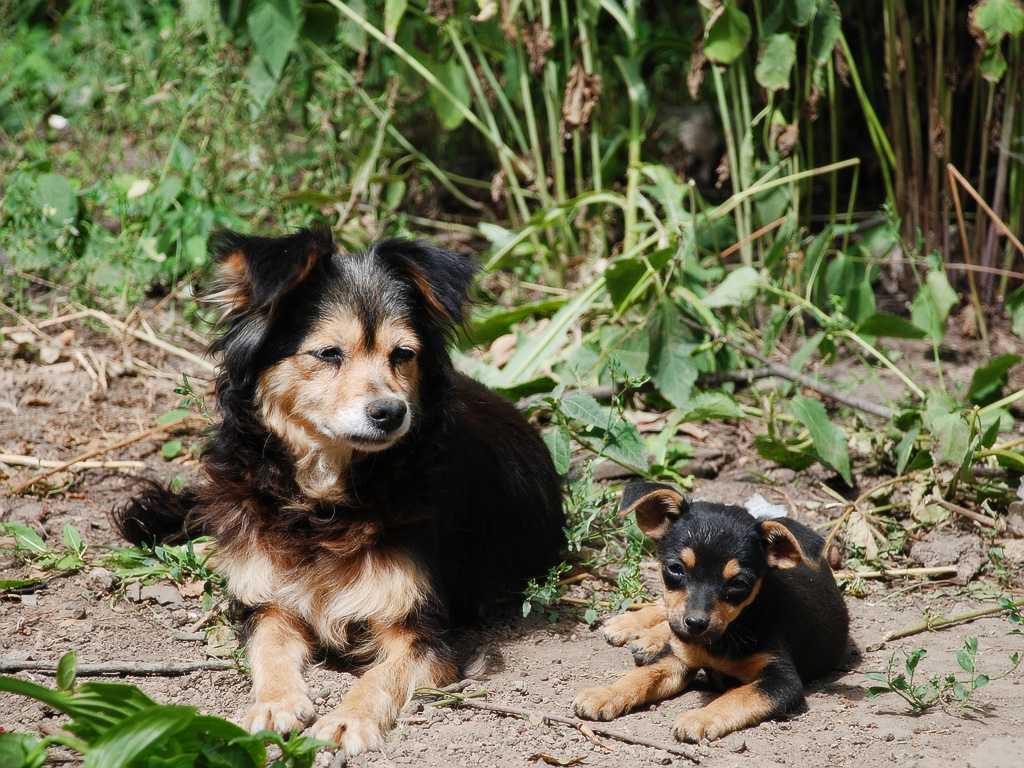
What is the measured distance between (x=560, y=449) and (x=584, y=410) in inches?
8.5

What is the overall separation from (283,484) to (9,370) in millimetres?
2985

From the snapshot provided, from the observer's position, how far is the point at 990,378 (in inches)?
197

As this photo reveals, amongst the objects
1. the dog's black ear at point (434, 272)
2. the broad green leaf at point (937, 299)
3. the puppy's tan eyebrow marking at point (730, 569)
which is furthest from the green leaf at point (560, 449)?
the broad green leaf at point (937, 299)

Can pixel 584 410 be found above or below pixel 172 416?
above

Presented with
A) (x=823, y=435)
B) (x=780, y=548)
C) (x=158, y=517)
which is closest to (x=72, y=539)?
(x=158, y=517)

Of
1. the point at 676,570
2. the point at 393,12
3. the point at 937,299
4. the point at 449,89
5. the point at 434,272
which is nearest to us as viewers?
the point at 676,570

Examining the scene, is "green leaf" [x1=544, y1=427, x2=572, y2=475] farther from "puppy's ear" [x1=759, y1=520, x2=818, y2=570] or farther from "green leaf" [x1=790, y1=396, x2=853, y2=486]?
"puppy's ear" [x1=759, y1=520, x2=818, y2=570]

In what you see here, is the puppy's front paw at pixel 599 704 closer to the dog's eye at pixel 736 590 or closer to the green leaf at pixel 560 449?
the dog's eye at pixel 736 590

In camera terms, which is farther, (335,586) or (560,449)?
(560,449)

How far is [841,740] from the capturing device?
2.99 meters

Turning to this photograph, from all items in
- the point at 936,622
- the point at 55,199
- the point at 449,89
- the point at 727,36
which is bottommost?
the point at 936,622

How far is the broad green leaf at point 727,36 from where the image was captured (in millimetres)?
5617

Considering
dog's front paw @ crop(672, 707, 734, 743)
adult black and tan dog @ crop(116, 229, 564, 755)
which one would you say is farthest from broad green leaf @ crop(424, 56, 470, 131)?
dog's front paw @ crop(672, 707, 734, 743)

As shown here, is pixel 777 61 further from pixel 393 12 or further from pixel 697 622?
pixel 697 622
